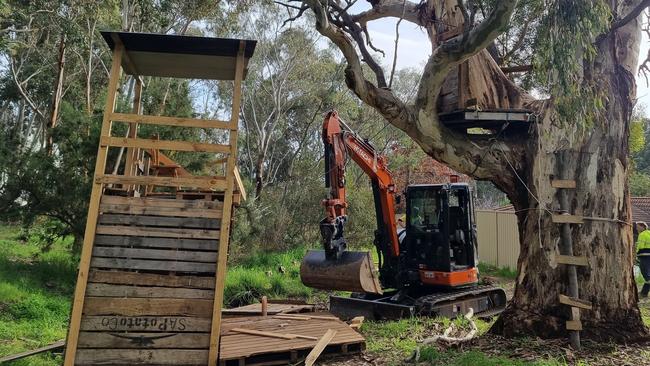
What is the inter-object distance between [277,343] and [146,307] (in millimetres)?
1668

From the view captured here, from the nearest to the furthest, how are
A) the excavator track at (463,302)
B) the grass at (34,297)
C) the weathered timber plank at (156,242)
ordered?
the weathered timber plank at (156,242)
the grass at (34,297)
the excavator track at (463,302)

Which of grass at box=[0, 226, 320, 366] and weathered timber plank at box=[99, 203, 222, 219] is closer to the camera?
weathered timber plank at box=[99, 203, 222, 219]

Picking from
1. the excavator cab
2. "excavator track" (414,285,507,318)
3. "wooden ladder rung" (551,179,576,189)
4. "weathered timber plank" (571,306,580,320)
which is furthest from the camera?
the excavator cab

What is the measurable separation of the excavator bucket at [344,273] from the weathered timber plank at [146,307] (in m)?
3.28

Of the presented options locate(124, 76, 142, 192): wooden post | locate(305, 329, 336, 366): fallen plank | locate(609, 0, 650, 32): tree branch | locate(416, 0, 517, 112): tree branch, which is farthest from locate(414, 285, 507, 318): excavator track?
locate(124, 76, 142, 192): wooden post

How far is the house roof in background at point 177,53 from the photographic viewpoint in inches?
249

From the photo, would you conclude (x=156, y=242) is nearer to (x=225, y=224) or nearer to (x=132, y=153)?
(x=225, y=224)

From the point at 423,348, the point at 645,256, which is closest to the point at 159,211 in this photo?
the point at 423,348

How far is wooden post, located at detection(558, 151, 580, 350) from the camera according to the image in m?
6.24

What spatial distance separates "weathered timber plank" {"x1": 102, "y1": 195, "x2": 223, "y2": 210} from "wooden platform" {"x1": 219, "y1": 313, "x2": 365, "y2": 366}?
66.3 inches

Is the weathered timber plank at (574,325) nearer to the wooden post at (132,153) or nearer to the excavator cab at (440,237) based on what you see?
the excavator cab at (440,237)

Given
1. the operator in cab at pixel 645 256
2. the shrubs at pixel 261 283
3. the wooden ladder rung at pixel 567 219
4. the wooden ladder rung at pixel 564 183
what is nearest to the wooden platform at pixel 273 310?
the shrubs at pixel 261 283

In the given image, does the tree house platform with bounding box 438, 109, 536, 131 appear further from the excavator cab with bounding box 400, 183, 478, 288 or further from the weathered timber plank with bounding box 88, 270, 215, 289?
the weathered timber plank with bounding box 88, 270, 215, 289

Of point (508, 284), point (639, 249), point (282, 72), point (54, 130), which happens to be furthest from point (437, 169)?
point (54, 130)
